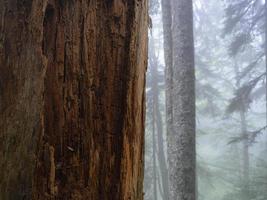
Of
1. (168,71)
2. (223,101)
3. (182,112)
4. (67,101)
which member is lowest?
(67,101)

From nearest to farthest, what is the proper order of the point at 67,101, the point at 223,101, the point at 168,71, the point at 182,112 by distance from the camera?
the point at 67,101 → the point at 182,112 → the point at 168,71 → the point at 223,101

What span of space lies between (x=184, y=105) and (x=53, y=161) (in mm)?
5078

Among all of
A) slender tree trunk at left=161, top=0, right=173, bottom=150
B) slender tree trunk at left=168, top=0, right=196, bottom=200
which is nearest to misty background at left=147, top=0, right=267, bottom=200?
slender tree trunk at left=161, top=0, right=173, bottom=150

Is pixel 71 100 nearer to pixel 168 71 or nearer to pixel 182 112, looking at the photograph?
pixel 182 112

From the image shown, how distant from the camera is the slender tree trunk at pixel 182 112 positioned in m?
5.97

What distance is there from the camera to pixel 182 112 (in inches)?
247

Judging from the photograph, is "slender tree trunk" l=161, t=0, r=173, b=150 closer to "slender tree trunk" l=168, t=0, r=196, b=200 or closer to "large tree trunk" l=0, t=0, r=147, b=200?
"slender tree trunk" l=168, t=0, r=196, b=200

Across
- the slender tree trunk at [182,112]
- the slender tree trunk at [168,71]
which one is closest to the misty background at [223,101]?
the slender tree trunk at [168,71]

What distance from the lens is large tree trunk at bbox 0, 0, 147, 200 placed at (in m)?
1.38

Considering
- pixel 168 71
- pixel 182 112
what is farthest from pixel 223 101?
pixel 182 112

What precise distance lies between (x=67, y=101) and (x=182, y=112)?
4995mm

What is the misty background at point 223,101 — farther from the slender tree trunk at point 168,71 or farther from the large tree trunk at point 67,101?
the large tree trunk at point 67,101

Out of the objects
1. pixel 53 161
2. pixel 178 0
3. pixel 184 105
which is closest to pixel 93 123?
pixel 53 161

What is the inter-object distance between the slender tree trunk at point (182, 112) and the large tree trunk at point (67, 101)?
465cm
